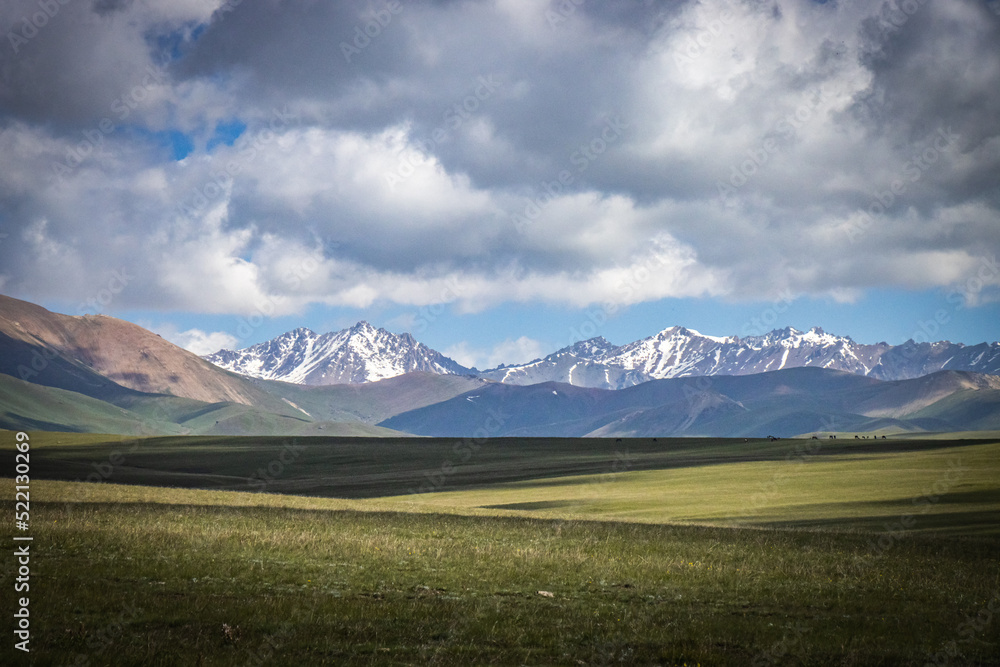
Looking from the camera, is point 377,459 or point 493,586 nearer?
point 493,586

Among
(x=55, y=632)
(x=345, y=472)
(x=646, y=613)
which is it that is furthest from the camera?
(x=345, y=472)

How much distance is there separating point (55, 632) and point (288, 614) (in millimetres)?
4299

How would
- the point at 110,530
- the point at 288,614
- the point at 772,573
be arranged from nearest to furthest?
1. the point at 288,614
2. the point at 772,573
3. the point at 110,530

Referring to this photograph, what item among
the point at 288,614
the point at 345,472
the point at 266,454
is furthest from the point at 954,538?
the point at 266,454

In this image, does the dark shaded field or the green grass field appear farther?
the dark shaded field

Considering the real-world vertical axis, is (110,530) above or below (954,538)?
above

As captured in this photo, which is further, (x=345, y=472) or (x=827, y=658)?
(x=345, y=472)

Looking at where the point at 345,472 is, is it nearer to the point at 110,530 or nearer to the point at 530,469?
the point at 530,469

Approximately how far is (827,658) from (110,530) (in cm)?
2340

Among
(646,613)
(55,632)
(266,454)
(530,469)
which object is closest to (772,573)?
(646,613)

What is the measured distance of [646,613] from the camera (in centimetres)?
1758

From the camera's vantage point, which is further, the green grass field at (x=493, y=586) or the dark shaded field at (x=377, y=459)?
the dark shaded field at (x=377, y=459)

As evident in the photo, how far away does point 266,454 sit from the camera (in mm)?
164750

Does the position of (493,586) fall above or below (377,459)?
above
